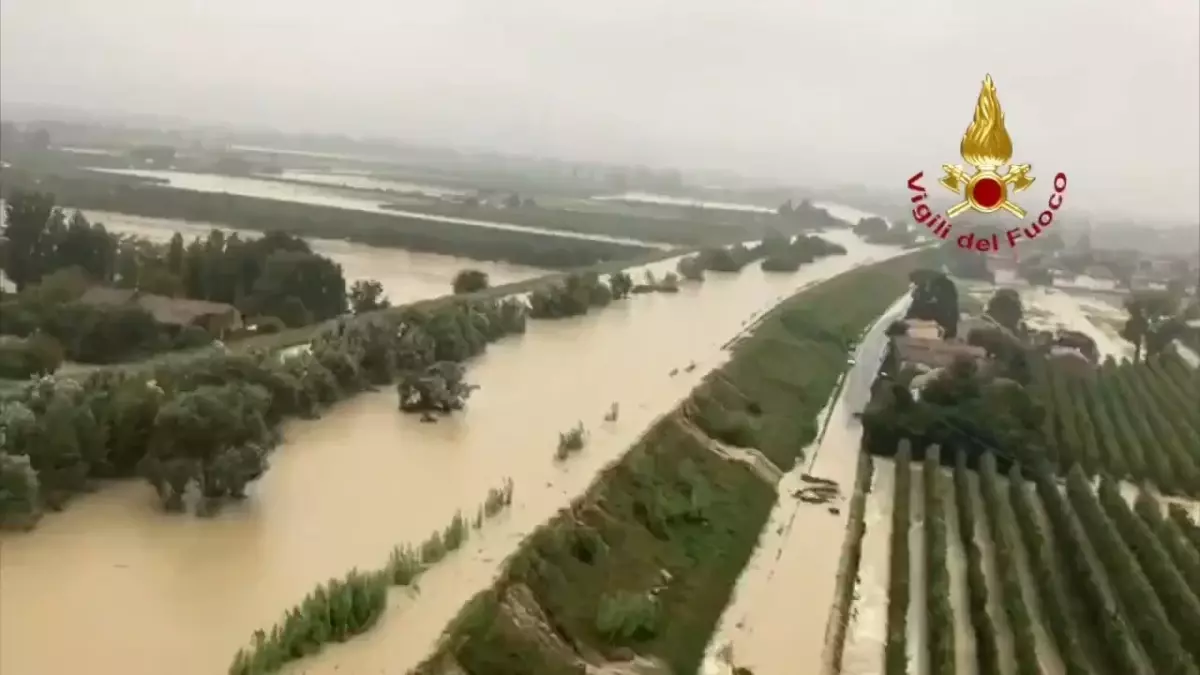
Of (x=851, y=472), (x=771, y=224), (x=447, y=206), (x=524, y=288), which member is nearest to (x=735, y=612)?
(x=851, y=472)

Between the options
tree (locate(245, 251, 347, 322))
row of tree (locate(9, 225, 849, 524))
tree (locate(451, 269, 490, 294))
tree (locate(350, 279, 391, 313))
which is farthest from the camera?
tree (locate(451, 269, 490, 294))

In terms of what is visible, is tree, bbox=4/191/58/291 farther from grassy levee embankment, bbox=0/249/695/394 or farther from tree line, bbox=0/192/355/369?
grassy levee embankment, bbox=0/249/695/394

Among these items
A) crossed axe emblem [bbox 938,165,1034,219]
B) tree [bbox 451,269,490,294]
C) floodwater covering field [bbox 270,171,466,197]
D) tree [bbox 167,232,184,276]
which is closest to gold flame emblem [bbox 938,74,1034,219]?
crossed axe emblem [bbox 938,165,1034,219]

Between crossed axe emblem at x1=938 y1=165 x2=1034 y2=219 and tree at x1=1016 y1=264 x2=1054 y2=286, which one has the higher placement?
crossed axe emblem at x1=938 y1=165 x2=1034 y2=219

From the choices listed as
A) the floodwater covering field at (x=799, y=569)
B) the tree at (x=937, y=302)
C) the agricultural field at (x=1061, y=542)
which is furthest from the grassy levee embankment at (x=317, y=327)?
the agricultural field at (x=1061, y=542)

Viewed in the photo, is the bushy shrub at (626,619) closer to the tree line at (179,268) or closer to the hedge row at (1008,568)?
the hedge row at (1008,568)

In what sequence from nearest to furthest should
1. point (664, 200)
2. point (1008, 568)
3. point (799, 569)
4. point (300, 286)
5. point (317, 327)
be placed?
point (1008, 568)
point (799, 569)
point (317, 327)
point (300, 286)
point (664, 200)

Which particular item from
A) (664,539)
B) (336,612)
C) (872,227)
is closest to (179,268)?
(664,539)

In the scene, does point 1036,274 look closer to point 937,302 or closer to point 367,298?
point 937,302
